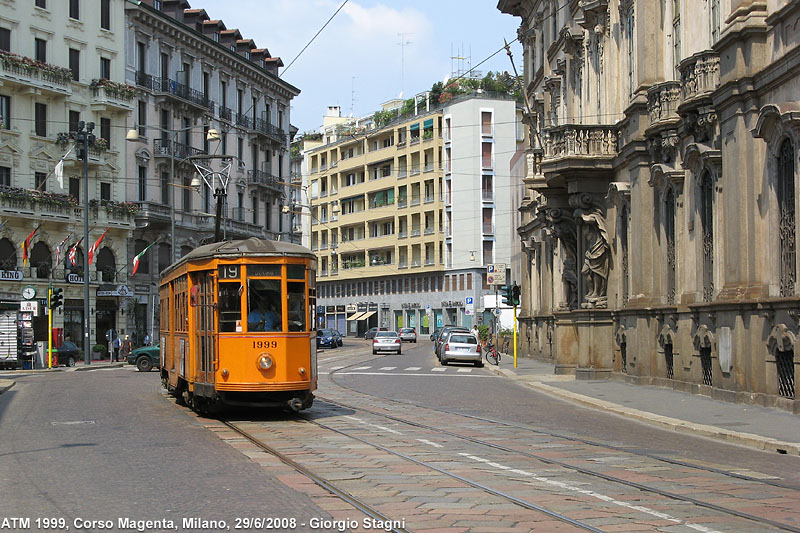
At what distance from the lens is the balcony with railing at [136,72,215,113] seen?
2399 inches

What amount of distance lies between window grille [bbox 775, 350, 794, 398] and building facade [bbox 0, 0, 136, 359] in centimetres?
3648

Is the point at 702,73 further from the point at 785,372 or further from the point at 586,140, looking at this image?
the point at 586,140

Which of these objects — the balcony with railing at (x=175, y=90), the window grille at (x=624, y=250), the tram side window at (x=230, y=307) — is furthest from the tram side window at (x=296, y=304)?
the balcony with railing at (x=175, y=90)

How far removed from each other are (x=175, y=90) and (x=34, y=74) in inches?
476

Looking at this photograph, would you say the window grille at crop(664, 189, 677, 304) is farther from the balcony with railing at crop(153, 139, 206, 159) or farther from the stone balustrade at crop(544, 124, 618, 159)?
the balcony with railing at crop(153, 139, 206, 159)

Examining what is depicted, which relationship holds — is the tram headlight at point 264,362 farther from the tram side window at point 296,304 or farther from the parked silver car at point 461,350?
the parked silver car at point 461,350

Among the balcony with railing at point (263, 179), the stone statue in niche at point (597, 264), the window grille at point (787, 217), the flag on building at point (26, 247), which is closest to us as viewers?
the window grille at point (787, 217)

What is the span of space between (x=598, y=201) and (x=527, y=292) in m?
17.6

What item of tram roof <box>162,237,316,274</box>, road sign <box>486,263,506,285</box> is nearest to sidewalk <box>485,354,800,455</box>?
tram roof <box>162,237,316,274</box>

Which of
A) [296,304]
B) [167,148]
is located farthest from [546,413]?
[167,148]

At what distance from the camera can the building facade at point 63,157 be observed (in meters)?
51.6

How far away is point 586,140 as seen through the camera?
106ft

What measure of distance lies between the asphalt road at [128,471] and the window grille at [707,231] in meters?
12.0

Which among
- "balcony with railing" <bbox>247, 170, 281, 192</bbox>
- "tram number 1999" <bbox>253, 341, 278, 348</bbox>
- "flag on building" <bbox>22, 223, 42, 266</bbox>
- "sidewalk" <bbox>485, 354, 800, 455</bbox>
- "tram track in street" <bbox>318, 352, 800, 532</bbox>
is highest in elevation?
"balcony with railing" <bbox>247, 170, 281, 192</bbox>
